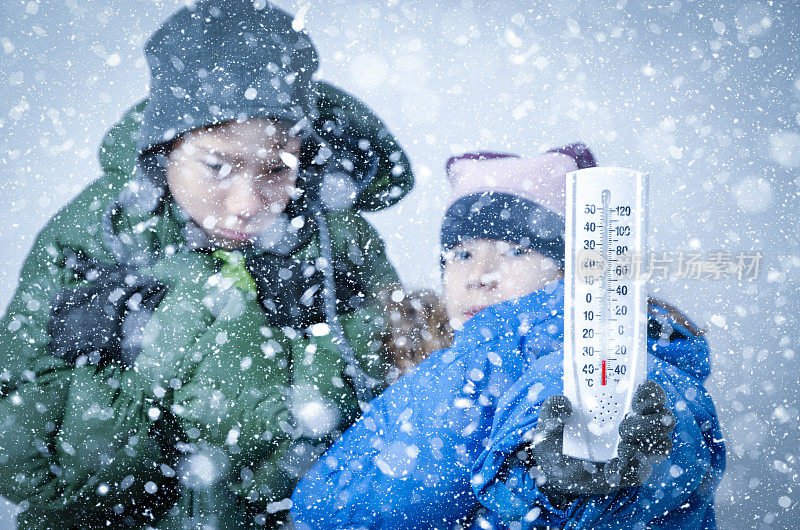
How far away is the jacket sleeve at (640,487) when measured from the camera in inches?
23.3

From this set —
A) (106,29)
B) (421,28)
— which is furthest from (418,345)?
(106,29)

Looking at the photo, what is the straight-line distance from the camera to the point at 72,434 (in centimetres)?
81

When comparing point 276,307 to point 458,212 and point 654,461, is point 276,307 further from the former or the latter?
point 654,461

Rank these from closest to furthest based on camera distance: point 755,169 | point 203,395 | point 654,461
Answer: point 654,461, point 203,395, point 755,169

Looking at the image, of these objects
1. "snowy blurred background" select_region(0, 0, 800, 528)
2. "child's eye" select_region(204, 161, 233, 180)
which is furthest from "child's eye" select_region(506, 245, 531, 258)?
"child's eye" select_region(204, 161, 233, 180)

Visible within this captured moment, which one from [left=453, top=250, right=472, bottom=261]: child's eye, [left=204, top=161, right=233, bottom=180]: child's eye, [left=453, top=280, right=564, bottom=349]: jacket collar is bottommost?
[left=453, top=280, right=564, bottom=349]: jacket collar

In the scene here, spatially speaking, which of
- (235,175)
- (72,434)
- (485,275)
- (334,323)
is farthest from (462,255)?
(72,434)

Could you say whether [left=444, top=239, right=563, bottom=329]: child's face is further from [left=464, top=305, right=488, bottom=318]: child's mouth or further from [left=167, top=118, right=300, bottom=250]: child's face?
[left=167, top=118, right=300, bottom=250]: child's face

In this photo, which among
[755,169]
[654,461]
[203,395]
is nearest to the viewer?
[654,461]

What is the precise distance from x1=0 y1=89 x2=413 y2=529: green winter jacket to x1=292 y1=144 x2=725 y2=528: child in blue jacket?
8cm

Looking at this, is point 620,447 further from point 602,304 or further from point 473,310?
point 473,310

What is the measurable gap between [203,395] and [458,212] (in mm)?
383

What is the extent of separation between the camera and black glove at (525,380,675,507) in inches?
21.2

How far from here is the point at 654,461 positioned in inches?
21.7
